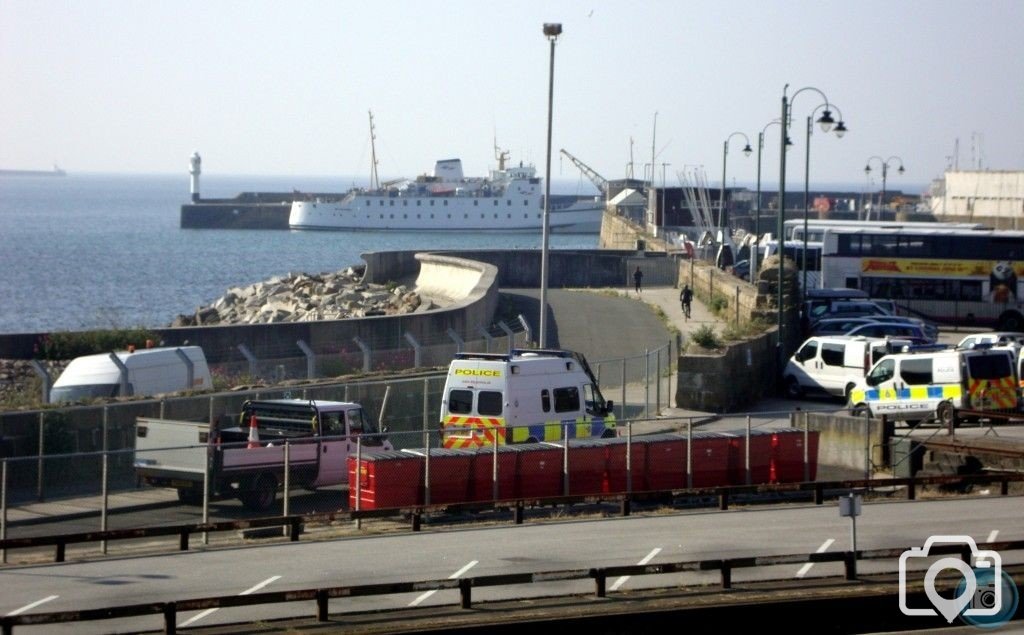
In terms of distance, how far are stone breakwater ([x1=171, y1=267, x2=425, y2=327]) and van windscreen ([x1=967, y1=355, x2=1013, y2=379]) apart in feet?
72.5

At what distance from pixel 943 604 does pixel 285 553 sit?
24.6 feet

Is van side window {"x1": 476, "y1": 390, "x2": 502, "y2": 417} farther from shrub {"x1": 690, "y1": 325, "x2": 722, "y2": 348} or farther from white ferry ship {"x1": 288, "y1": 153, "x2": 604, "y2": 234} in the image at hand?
white ferry ship {"x1": 288, "y1": 153, "x2": 604, "y2": 234}

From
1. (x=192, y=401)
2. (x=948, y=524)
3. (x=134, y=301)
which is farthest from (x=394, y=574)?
(x=134, y=301)

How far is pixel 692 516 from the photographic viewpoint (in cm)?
1828

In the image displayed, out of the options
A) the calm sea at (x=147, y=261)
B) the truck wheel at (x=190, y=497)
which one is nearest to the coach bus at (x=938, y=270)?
the calm sea at (x=147, y=261)

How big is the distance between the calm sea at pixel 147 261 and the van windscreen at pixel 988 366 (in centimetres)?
2664

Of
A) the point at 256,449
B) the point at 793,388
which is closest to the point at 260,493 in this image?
the point at 256,449

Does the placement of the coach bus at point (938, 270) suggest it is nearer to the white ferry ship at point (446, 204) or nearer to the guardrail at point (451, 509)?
the guardrail at point (451, 509)

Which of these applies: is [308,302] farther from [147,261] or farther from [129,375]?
[147,261]

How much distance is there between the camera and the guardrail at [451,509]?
49.2ft

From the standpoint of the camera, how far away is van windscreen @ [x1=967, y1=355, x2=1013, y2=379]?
85.5 feet

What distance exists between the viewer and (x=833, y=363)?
3045cm

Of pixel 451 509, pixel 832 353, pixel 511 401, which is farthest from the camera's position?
pixel 832 353

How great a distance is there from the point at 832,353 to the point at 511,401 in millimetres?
11686
